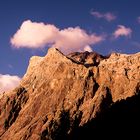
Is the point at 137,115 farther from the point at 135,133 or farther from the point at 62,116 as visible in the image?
the point at 62,116

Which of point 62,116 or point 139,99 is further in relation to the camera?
point 62,116

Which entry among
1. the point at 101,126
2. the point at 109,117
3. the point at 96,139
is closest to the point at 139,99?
the point at 109,117

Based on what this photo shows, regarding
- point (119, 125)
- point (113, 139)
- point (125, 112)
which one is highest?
point (125, 112)

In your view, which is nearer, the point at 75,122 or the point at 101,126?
the point at 101,126

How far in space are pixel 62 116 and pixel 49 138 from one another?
39.5ft

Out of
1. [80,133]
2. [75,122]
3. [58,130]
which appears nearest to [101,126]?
[80,133]

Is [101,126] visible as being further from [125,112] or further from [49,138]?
[49,138]

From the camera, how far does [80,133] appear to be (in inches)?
5197

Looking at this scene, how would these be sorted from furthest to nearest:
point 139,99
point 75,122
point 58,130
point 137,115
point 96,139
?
1. point 75,122
2. point 58,130
3. point 139,99
4. point 137,115
5. point 96,139

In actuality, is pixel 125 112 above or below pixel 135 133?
above

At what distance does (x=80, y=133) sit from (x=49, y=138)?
37896 mm

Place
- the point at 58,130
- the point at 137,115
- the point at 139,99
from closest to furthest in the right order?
1. the point at 137,115
2. the point at 139,99
3. the point at 58,130

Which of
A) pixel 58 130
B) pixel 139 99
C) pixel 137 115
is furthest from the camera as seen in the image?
pixel 58 130

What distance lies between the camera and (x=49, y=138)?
16750 centimetres
